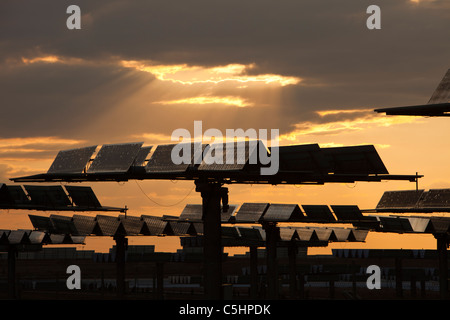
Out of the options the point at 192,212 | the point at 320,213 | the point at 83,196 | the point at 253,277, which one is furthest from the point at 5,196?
the point at 253,277

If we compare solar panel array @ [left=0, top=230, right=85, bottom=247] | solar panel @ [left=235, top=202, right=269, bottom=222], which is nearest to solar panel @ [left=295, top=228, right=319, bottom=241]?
solar panel @ [left=235, top=202, right=269, bottom=222]

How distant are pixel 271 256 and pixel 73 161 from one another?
3045cm

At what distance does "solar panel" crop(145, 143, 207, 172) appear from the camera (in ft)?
141

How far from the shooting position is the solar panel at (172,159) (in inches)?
1692

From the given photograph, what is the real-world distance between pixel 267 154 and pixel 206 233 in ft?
18.9

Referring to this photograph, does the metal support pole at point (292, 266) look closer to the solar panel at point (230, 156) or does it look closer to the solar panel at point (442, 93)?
the solar panel at point (230, 156)

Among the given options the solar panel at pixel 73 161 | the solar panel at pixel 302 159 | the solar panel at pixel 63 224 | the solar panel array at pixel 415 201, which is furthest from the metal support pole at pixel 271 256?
the solar panel at pixel 302 159

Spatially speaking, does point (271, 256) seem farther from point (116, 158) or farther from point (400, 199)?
point (116, 158)

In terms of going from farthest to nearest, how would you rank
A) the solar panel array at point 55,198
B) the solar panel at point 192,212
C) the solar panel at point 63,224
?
the solar panel at point 63,224 → the solar panel at point 192,212 → the solar panel array at point 55,198

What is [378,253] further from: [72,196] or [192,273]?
[192,273]

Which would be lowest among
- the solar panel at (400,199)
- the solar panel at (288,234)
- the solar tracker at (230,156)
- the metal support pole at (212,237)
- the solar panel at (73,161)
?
the metal support pole at (212,237)

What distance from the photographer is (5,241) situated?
3187 inches

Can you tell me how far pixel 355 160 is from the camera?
45.4 meters

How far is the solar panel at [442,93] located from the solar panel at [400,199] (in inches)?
1132
